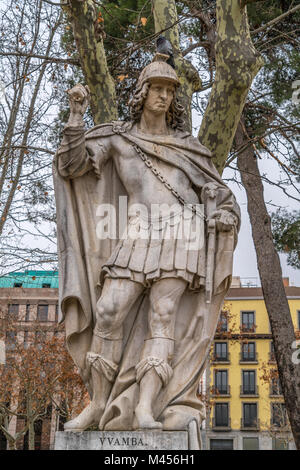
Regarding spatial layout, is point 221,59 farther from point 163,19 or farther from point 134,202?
point 134,202

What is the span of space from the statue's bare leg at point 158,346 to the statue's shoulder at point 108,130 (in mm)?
1495

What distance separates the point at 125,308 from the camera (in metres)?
5.25

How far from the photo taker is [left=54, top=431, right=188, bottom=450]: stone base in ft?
15.4

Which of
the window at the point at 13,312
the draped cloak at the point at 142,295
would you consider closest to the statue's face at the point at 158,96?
the draped cloak at the point at 142,295

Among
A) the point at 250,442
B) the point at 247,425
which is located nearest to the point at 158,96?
the point at 247,425

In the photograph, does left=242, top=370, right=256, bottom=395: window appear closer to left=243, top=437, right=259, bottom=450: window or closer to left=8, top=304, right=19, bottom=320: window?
left=243, top=437, right=259, bottom=450: window

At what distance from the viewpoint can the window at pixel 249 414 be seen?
4529 cm

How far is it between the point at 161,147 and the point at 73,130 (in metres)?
0.90

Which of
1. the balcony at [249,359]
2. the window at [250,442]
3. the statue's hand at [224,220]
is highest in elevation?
the balcony at [249,359]

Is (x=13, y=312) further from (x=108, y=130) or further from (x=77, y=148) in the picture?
(x=77, y=148)

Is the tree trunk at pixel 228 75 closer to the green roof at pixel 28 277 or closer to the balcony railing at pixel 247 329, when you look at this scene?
the green roof at pixel 28 277

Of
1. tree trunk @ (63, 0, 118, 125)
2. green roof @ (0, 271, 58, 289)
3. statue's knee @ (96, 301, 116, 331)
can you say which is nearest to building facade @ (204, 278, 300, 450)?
green roof @ (0, 271, 58, 289)

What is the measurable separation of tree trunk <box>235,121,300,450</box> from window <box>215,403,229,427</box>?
33312 mm

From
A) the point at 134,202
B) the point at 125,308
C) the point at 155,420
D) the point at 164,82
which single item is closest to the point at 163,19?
the point at 164,82
